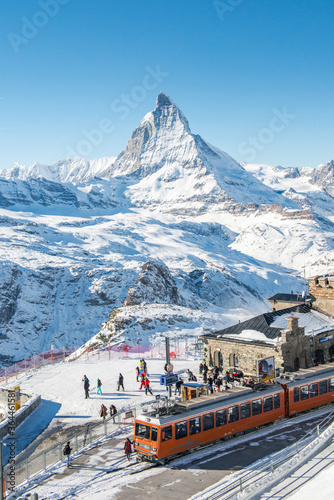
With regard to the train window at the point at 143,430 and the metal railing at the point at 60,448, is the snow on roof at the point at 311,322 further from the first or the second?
the train window at the point at 143,430

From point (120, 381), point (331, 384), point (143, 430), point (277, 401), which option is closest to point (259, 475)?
point (143, 430)

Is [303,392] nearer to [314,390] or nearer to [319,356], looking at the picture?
[314,390]

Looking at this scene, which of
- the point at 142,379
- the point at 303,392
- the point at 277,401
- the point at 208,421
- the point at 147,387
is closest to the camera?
the point at 208,421

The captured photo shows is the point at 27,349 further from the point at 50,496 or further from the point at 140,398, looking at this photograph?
the point at 50,496

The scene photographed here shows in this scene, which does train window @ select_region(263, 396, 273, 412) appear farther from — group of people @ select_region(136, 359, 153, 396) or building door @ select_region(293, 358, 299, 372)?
group of people @ select_region(136, 359, 153, 396)

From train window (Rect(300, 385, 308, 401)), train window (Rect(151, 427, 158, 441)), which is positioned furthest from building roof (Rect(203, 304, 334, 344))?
train window (Rect(151, 427, 158, 441))

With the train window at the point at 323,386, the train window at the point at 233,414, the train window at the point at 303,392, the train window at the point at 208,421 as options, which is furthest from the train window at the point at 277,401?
the train window at the point at 208,421
